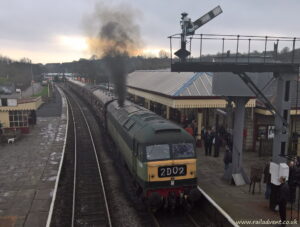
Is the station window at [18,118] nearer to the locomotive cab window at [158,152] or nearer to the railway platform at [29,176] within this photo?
the railway platform at [29,176]

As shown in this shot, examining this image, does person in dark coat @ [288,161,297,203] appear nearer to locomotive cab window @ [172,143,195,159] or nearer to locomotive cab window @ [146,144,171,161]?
locomotive cab window @ [172,143,195,159]

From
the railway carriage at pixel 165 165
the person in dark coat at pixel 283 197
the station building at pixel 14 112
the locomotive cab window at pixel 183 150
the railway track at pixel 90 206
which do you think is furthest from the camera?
the station building at pixel 14 112

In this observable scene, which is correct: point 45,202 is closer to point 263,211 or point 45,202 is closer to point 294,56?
point 263,211

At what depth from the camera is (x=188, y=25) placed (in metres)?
10.8

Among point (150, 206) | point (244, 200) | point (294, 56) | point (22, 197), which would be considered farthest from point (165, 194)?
point (294, 56)

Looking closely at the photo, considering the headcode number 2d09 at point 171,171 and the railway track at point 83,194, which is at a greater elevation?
the headcode number 2d09 at point 171,171

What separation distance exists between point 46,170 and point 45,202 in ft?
14.4

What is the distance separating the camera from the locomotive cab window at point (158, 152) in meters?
10.7

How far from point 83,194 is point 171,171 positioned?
4.56 meters

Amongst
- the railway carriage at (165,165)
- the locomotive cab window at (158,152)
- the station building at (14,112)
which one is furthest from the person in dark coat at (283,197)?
the station building at (14,112)

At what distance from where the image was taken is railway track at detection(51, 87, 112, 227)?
1057 cm

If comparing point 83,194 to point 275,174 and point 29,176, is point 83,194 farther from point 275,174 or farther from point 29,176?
point 275,174

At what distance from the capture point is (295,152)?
17.2 m

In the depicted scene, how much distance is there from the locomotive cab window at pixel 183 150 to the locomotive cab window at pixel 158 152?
269mm
